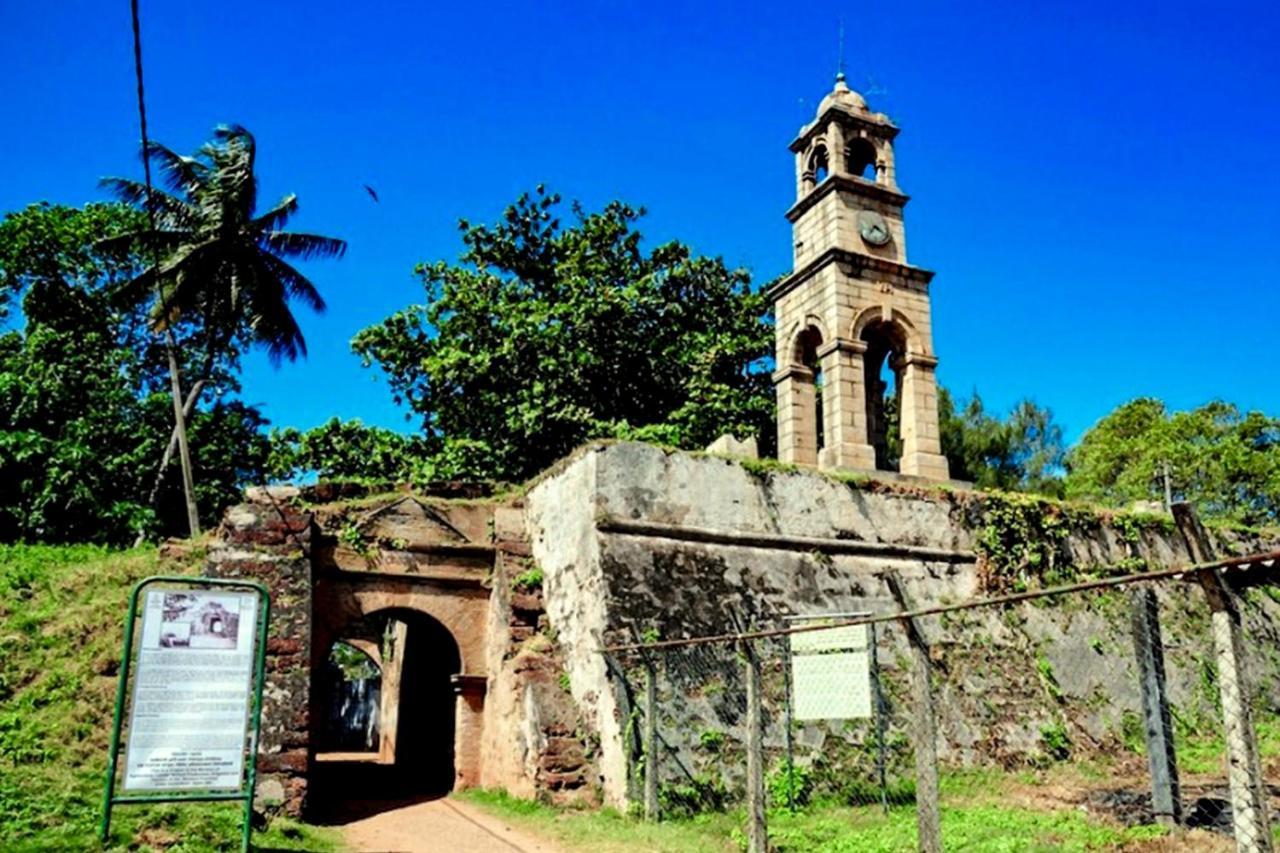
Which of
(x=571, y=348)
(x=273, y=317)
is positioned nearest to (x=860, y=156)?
(x=571, y=348)

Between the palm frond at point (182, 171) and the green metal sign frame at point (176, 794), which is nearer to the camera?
the green metal sign frame at point (176, 794)

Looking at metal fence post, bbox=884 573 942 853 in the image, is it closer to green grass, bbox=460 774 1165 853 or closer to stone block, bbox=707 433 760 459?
green grass, bbox=460 774 1165 853

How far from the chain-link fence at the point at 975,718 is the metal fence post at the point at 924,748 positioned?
0.01 metres

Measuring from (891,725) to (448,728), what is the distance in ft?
26.5

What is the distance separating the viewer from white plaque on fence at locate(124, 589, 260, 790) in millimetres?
7438

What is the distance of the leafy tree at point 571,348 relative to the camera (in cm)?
2125

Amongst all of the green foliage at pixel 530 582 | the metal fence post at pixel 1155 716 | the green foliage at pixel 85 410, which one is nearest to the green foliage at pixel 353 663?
the green foliage at pixel 85 410

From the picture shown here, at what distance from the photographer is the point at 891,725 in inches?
451

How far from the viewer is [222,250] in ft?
75.0

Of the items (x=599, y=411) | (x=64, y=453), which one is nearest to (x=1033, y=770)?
(x=599, y=411)

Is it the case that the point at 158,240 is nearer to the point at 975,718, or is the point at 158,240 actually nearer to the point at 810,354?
the point at 810,354

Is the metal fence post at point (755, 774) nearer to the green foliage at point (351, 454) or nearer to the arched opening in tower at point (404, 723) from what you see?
the arched opening in tower at point (404, 723)

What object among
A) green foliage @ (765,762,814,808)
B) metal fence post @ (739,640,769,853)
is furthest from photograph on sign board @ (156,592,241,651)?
green foliage @ (765,762,814,808)

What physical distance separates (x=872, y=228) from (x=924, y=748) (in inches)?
390
